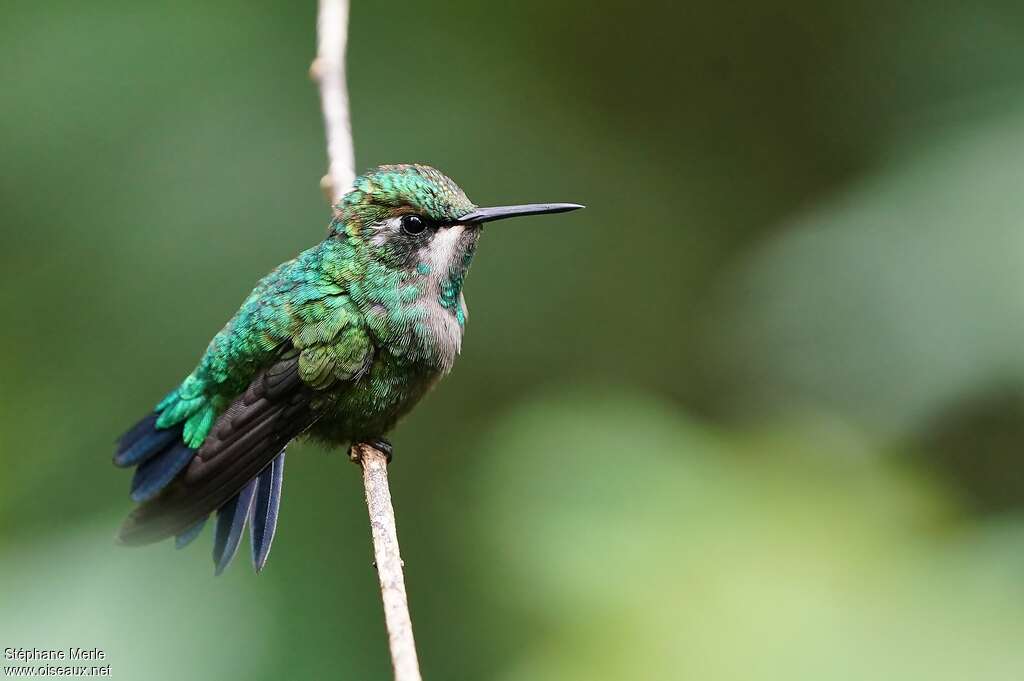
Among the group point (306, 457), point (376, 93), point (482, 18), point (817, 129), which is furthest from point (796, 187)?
point (306, 457)

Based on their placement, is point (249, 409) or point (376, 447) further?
point (376, 447)

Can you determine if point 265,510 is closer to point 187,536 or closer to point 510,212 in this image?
point 187,536

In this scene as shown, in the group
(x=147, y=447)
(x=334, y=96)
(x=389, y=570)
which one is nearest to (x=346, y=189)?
(x=334, y=96)

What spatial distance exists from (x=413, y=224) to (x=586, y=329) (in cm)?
208

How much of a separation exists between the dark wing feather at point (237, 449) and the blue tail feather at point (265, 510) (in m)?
0.11

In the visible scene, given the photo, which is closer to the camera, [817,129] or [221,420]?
[221,420]

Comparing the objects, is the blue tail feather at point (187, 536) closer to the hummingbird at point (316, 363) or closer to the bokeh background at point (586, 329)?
the hummingbird at point (316, 363)

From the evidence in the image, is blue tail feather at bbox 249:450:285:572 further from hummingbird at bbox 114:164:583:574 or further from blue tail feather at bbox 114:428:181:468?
blue tail feather at bbox 114:428:181:468

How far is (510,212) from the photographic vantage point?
3209 millimetres

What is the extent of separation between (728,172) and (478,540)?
3057mm

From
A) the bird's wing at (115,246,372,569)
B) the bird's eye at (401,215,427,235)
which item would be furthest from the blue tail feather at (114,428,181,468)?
the bird's eye at (401,215,427,235)

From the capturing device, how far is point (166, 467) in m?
3.31

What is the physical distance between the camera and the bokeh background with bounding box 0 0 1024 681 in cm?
267

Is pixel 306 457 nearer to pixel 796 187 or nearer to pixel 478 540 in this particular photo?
pixel 478 540
